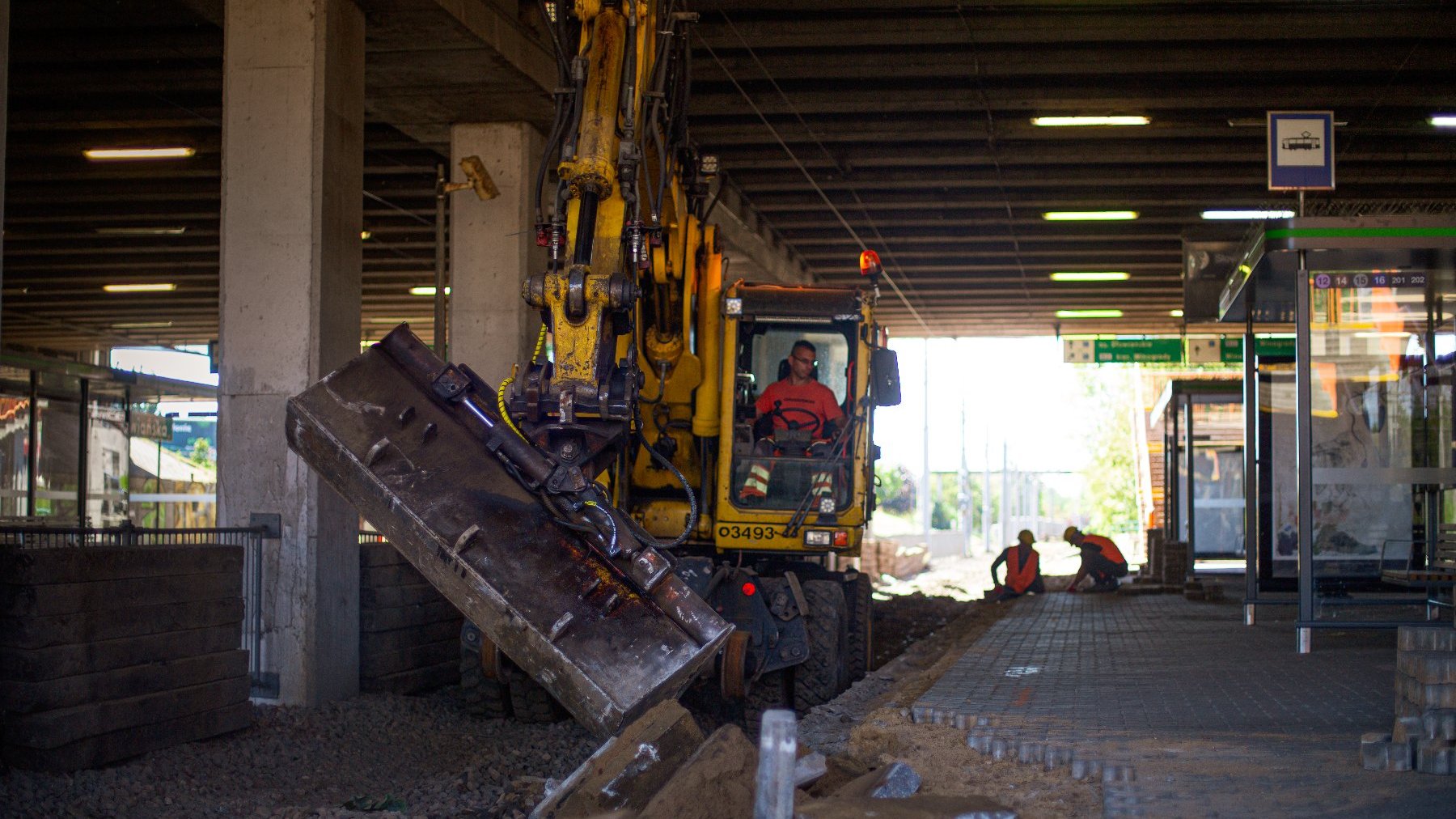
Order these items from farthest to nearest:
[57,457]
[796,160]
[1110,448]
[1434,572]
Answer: [1110,448] < [57,457] < [796,160] < [1434,572]

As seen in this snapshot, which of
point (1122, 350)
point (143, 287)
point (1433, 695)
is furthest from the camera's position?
point (1122, 350)

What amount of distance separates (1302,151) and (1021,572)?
34.0 feet

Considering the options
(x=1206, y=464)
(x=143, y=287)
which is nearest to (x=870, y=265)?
(x=1206, y=464)

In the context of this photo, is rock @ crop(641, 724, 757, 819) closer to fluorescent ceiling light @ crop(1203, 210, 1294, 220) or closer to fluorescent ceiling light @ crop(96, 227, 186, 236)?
fluorescent ceiling light @ crop(1203, 210, 1294, 220)

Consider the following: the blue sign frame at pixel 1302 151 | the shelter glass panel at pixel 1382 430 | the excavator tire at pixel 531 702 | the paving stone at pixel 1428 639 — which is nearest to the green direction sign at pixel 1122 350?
the shelter glass panel at pixel 1382 430

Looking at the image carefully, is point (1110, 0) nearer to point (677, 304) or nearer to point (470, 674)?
point (677, 304)

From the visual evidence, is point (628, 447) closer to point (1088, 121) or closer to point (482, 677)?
point (482, 677)

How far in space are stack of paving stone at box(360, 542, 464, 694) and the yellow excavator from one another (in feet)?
4.77

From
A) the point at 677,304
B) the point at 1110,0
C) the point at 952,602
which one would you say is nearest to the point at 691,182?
the point at 677,304

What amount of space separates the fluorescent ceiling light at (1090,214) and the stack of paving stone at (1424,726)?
1599 cm

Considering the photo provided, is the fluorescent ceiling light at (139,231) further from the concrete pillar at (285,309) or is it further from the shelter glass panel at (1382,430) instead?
the shelter glass panel at (1382,430)

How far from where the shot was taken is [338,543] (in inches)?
398

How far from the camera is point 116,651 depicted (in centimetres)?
752

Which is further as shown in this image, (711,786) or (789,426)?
(789,426)
